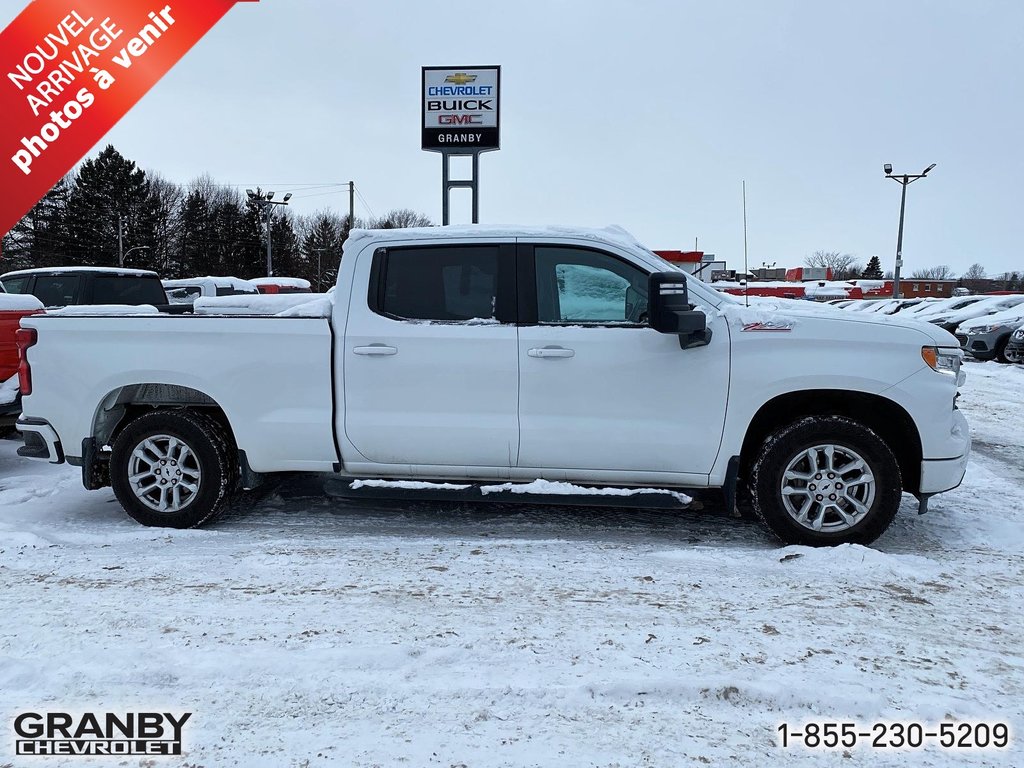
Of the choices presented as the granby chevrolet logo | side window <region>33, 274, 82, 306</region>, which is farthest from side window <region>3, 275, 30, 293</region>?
the granby chevrolet logo

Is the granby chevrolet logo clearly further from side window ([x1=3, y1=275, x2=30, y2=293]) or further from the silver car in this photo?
the silver car

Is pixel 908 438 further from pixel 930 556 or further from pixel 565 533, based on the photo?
pixel 565 533

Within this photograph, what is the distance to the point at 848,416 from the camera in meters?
4.29

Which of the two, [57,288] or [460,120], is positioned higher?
[460,120]

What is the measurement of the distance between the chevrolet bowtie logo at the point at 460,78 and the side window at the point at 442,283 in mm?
10550

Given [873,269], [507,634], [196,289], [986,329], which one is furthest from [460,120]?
[873,269]

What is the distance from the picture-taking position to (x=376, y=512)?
16.3 ft

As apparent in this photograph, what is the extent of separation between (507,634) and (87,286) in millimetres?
10738

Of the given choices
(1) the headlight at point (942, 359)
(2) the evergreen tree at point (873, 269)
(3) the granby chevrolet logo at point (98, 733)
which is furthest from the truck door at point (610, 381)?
(2) the evergreen tree at point (873, 269)

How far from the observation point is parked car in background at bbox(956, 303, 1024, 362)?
1470 centimetres

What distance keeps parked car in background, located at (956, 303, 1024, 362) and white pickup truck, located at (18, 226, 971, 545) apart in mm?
12862

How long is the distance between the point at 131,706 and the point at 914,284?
112869 mm

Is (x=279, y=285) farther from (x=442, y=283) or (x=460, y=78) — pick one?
(x=442, y=283)

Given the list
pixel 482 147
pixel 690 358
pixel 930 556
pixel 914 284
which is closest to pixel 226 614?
pixel 690 358
